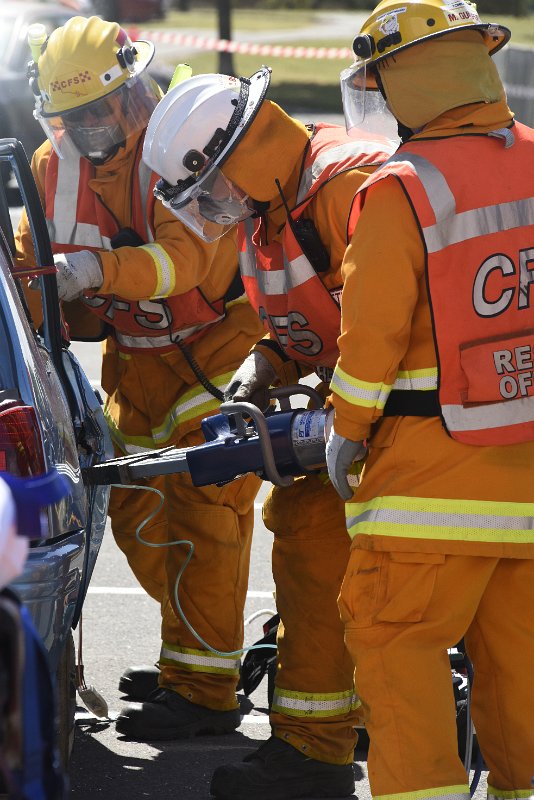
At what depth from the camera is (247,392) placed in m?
3.96

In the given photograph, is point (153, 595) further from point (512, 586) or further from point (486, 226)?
point (486, 226)

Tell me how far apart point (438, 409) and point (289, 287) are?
77 cm

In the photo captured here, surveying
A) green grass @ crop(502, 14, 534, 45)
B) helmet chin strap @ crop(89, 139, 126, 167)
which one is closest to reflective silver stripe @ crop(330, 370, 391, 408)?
helmet chin strap @ crop(89, 139, 126, 167)

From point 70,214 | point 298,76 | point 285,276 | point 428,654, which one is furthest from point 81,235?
point 298,76

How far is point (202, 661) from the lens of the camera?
4.39m

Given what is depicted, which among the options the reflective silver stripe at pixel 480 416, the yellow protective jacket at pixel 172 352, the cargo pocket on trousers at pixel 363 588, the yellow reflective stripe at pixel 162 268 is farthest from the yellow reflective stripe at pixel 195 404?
the reflective silver stripe at pixel 480 416

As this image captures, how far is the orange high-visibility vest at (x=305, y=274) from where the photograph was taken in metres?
3.68

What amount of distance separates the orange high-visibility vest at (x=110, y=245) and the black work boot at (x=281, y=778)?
141 centimetres

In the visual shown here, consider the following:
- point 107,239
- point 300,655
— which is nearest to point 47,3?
point 107,239

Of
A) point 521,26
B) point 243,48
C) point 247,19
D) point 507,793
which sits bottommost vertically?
point 507,793

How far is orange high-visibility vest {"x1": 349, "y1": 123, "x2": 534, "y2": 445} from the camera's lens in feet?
10.0

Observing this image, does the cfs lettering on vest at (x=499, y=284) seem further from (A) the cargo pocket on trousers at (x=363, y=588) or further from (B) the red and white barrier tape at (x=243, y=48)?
(B) the red and white barrier tape at (x=243, y=48)

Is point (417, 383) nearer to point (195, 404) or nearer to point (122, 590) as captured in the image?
point (195, 404)

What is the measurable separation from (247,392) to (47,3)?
1276 cm
